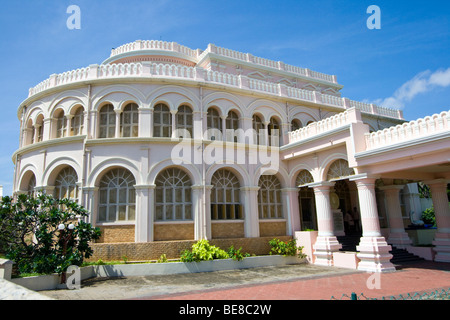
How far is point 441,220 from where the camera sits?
47.2 feet

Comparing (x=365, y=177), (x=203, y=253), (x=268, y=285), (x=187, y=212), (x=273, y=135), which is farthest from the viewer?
(x=273, y=135)

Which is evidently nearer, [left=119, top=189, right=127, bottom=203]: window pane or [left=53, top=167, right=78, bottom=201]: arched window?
[left=119, top=189, right=127, bottom=203]: window pane

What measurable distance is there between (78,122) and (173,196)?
5.96 metres

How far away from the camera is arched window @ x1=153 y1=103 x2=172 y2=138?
14.8 meters

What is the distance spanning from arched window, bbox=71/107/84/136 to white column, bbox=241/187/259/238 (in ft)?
27.2

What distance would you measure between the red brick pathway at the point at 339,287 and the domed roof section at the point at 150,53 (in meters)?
14.1

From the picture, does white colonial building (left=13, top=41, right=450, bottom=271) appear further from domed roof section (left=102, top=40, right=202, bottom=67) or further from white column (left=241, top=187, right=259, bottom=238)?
domed roof section (left=102, top=40, right=202, bottom=67)

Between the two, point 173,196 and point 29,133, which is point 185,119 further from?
point 29,133

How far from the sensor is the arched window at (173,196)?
14.2 meters

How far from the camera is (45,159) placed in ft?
50.0

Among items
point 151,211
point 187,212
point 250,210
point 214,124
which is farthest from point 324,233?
point 151,211

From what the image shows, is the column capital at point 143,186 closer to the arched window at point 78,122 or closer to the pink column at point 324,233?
the arched window at point 78,122

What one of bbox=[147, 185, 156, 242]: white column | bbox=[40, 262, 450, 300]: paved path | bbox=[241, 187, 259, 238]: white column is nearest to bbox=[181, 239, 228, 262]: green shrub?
bbox=[40, 262, 450, 300]: paved path

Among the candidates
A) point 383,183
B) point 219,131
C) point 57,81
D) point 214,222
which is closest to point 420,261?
point 383,183
